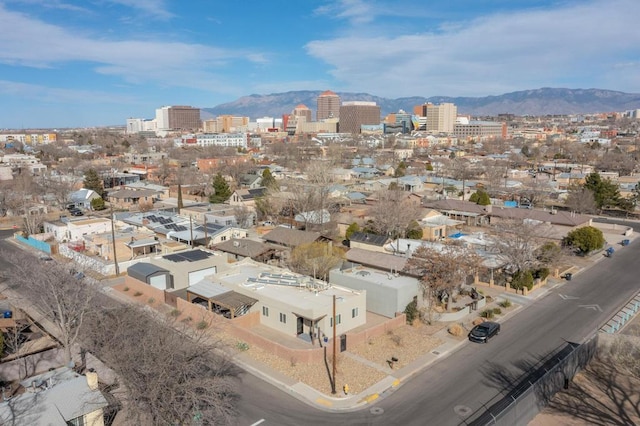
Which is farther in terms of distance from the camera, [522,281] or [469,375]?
[522,281]

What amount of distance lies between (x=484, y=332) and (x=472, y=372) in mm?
3869

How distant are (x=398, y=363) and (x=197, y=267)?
17.4m

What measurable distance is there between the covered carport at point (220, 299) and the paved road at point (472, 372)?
18.9 ft

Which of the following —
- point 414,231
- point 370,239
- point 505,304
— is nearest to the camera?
point 505,304

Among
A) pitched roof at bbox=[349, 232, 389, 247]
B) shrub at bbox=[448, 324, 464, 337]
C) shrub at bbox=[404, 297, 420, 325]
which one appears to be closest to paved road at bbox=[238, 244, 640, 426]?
shrub at bbox=[448, 324, 464, 337]

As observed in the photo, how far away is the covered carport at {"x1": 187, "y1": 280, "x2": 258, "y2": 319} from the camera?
2625 centimetres

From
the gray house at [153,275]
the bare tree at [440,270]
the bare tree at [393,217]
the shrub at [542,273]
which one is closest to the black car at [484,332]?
the bare tree at [440,270]

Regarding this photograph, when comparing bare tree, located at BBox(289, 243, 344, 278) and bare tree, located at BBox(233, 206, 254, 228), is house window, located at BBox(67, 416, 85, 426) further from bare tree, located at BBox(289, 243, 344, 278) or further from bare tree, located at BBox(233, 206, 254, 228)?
bare tree, located at BBox(233, 206, 254, 228)

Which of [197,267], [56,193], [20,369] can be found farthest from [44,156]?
[20,369]

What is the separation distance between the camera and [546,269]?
112 feet

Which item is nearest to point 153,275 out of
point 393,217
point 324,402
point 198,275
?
point 198,275

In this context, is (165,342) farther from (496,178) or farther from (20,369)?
(496,178)

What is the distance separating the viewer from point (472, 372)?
2152 cm

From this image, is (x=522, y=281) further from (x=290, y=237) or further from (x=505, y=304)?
(x=290, y=237)
